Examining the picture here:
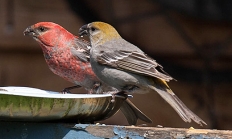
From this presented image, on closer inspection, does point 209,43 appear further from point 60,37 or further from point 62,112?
point 62,112

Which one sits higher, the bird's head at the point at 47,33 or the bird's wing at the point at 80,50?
the bird's head at the point at 47,33

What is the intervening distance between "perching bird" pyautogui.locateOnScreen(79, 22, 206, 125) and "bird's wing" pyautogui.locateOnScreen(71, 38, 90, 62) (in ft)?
→ 0.22

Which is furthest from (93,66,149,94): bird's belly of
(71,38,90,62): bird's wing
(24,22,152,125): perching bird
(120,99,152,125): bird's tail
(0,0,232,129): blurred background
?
(0,0,232,129): blurred background

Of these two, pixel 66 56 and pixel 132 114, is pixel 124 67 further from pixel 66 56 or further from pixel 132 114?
pixel 132 114

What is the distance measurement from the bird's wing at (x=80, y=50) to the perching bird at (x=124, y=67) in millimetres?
66

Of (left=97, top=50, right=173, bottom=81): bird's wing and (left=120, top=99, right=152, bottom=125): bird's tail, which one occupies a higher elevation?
(left=97, top=50, right=173, bottom=81): bird's wing

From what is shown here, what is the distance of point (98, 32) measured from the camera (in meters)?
4.08

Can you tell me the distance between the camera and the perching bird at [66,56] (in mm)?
3930

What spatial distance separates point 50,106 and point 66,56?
5.54ft

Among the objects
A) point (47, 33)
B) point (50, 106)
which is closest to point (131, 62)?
point (47, 33)

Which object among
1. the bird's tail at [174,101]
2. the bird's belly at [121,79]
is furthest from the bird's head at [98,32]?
the bird's tail at [174,101]

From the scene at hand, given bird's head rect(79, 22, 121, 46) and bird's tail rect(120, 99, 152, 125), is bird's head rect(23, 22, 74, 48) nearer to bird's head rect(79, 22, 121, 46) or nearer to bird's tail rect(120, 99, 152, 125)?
bird's head rect(79, 22, 121, 46)

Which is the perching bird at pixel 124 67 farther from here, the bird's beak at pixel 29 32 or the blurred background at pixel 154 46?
the blurred background at pixel 154 46

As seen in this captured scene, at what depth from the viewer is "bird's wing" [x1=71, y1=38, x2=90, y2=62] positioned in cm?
400
